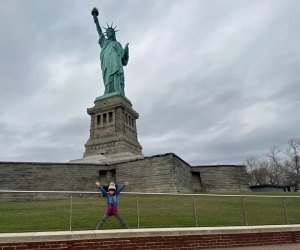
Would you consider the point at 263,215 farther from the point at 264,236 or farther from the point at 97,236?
the point at 97,236

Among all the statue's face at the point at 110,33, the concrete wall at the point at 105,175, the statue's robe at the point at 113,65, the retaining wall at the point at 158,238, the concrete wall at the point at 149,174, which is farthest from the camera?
the statue's face at the point at 110,33

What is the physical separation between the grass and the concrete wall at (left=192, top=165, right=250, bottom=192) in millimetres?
19405

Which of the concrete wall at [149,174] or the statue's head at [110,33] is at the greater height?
the statue's head at [110,33]

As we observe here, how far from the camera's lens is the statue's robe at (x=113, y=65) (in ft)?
157

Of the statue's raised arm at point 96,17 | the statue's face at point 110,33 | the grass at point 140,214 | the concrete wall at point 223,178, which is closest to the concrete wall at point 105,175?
the concrete wall at point 223,178

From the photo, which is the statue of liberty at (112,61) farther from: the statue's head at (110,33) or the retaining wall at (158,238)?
the retaining wall at (158,238)

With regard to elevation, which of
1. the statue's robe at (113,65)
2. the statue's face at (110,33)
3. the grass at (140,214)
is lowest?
the grass at (140,214)

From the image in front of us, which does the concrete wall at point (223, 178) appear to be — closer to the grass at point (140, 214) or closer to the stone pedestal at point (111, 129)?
the stone pedestal at point (111, 129)

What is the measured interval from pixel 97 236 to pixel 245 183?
96.9ft

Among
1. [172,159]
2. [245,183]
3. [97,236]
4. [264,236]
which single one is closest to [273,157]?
[245,183]

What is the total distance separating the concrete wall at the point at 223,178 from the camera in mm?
32688

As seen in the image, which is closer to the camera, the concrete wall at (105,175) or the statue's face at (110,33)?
the concrete wall at (105,175)

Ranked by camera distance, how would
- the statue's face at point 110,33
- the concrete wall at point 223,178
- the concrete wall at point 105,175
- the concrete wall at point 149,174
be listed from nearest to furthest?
the concrete wall at point 105,175
the concrete wall at point 149,174
the concrete wall at point 223,178
the statue's face at point 110,33

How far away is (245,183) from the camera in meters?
34.6
